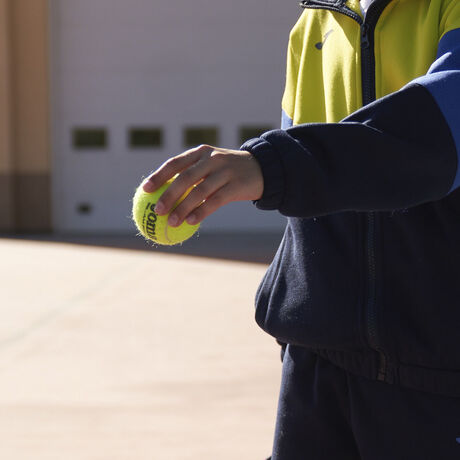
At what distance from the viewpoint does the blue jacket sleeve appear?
151 cm

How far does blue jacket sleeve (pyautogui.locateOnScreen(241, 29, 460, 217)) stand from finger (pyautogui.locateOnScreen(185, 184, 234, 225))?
7cm

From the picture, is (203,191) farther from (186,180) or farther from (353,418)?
(353,418)

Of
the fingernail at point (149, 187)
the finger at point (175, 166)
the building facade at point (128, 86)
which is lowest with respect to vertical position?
the building facade at point (128, 86)

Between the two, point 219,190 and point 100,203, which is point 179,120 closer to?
point 100,203

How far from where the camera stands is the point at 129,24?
13.6 metres

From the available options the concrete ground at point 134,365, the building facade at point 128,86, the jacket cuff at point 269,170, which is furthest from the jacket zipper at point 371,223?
the building facade at point 128,86

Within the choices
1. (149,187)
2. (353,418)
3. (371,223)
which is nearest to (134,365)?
(353,418)

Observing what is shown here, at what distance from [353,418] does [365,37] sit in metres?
0.84

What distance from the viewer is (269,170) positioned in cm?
150

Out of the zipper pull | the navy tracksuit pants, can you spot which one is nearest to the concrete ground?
the navy tracksuit pants

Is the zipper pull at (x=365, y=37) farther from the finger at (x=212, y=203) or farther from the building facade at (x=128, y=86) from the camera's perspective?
the building facade at (x=128, y=86)

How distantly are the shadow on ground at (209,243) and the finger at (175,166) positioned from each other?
28.2ft

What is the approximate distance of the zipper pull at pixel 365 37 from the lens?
2.01 meters

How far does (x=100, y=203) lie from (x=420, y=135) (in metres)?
12.4
